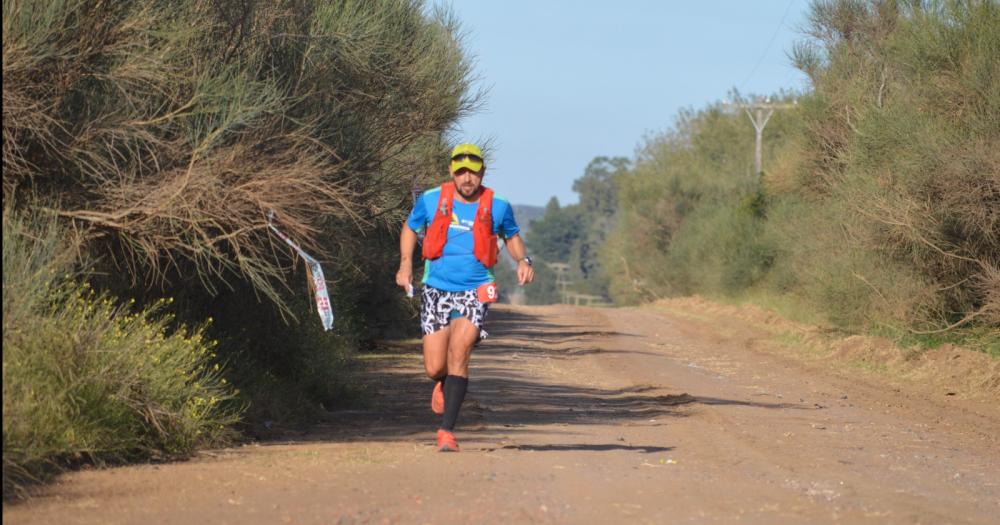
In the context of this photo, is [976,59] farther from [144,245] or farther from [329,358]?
[144,245]

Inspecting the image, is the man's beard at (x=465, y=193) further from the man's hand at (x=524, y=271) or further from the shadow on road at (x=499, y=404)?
the shadow on road at (x=499, y=404)

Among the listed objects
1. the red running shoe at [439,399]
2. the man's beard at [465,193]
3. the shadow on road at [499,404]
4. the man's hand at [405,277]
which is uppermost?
the man's beard at [465,193]

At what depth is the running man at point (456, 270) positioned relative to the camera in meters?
9.06

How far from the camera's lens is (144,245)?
8797 millimetres

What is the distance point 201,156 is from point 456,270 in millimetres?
1972

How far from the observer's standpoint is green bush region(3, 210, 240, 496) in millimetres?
7145

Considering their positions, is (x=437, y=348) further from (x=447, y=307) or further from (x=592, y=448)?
(x=592, y=448)

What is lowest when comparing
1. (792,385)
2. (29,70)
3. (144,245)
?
(792,385)

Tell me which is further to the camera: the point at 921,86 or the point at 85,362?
the point at 921,86

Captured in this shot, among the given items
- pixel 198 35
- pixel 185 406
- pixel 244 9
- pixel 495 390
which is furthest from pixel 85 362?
pixel 495 390

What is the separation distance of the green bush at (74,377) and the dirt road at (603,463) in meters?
0.25

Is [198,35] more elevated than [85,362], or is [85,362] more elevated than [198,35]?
[198,35]

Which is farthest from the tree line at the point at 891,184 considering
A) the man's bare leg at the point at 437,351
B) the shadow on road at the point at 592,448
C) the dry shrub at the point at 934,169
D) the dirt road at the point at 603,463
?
the man's bare leg at the point at 437,351

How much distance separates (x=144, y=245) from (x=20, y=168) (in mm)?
942
